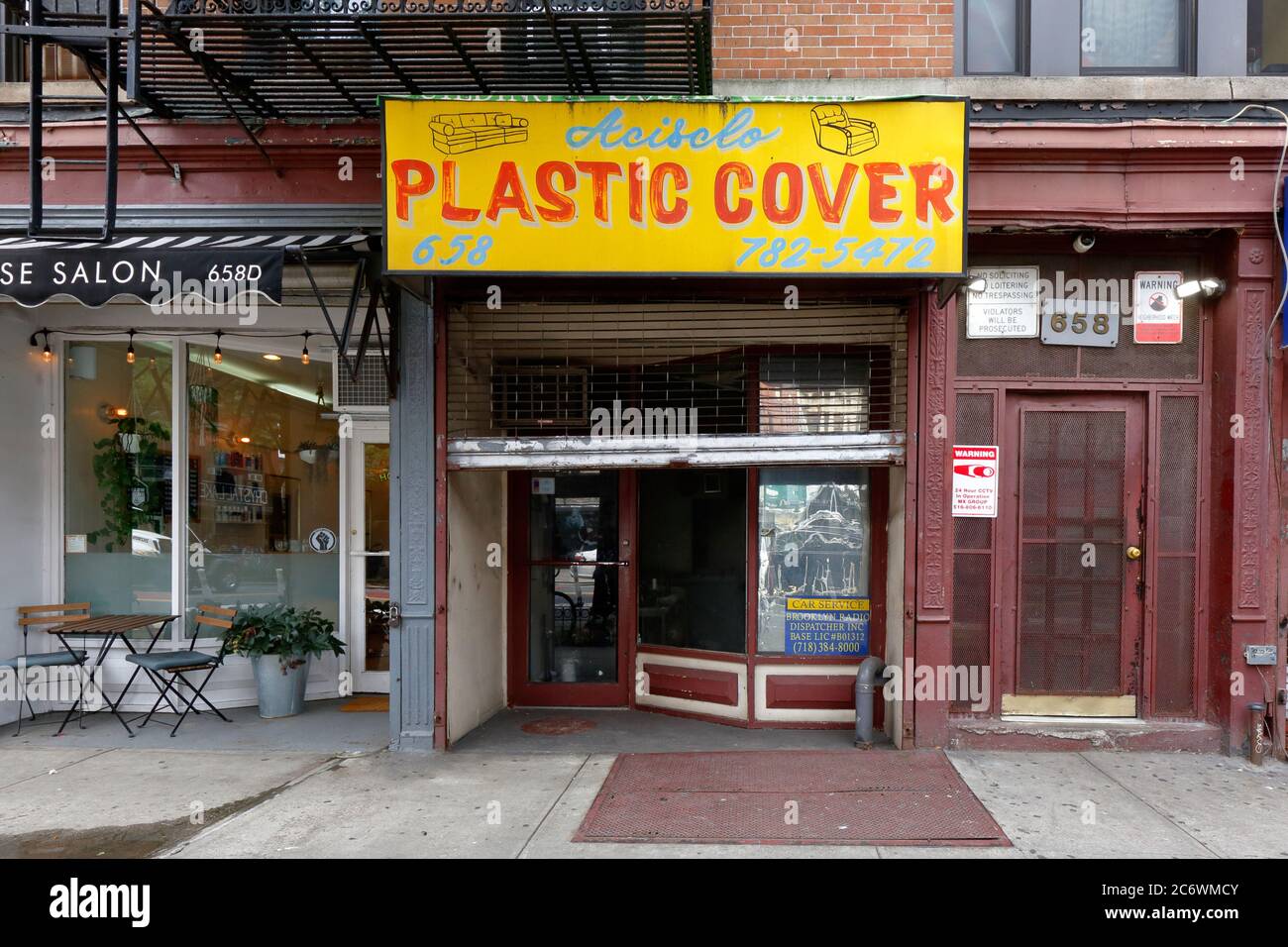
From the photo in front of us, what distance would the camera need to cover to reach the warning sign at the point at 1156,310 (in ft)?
20.8

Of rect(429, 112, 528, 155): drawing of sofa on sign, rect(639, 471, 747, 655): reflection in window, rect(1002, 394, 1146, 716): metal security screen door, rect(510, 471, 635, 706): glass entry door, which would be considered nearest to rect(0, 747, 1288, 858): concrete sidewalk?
rect(1002, 394, 1146, 716): metal security screen door

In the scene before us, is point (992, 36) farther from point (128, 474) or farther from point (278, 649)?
point (128, 474)

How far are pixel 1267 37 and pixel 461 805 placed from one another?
26.2 feet

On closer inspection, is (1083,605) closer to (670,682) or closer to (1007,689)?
(1007,689)

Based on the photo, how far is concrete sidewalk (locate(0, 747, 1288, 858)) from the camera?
4.60 m

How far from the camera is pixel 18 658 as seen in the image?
6887mm

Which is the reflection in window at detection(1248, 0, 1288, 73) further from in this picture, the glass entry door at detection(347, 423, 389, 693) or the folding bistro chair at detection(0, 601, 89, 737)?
the folding bistro chair at detection(0, 601, 89, 737)

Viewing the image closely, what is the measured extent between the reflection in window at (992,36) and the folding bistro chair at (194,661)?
24.9 ft

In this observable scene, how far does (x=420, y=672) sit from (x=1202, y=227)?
21.5 feet

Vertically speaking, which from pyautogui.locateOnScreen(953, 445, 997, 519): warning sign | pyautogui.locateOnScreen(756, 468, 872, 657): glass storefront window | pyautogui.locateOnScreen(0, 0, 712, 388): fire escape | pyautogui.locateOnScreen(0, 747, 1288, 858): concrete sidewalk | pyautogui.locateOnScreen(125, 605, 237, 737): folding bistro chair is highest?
pyautogui.locateOnScreen(0, 0, 712, 388): fire escape

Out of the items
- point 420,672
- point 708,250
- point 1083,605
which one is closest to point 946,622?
point 1083,605

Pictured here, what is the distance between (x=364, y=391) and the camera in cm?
780

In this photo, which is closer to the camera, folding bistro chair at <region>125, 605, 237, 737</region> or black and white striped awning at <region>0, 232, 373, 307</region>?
black and white striped awning at <region>0, 232, 373, 307</region>

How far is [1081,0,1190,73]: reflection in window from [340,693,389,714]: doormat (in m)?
7.78
